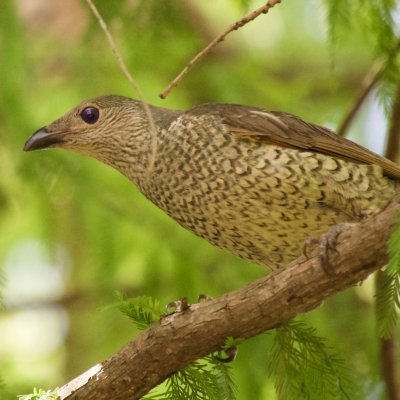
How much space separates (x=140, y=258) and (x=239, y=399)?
1.89 m

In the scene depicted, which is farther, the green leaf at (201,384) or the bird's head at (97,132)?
the bird's head at (97,132)

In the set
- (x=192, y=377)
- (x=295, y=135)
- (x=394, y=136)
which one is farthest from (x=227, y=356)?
(x=394, y=136)

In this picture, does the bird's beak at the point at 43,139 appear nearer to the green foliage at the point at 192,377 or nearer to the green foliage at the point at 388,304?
the green foliage at the point at 192,377

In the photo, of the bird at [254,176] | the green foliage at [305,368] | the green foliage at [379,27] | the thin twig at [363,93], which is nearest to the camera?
the green foliage at [305,368]

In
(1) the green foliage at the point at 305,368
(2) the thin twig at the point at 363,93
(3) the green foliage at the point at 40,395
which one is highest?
(2) the thin twig at the point at 363,93

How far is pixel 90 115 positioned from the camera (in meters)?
5.07

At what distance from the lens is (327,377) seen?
3.68 meters

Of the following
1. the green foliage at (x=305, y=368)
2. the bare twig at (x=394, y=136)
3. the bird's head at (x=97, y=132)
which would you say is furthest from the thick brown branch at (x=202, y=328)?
the bird's head at (x=97, y=132)

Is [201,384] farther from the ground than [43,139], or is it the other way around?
[43,139]

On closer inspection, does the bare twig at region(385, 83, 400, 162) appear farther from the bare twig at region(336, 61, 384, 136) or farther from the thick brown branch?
the thick brown branch

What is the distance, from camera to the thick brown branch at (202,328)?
353cm

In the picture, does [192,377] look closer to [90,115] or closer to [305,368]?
[305,368]

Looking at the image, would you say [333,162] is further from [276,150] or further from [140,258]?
[140,258]

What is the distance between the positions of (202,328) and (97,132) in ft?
5.75
